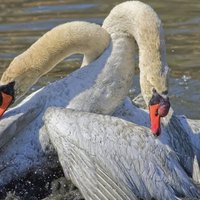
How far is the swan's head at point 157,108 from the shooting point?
6.77 metres

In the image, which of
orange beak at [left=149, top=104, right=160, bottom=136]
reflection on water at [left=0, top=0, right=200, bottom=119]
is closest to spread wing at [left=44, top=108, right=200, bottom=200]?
orange beak at [left=149, top=104, right=160, bottom=136]

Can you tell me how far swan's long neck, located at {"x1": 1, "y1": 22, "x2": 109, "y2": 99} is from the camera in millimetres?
7445

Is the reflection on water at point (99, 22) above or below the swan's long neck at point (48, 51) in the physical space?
below

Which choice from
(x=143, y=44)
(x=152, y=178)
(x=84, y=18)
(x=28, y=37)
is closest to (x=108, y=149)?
(x=152, y=178)

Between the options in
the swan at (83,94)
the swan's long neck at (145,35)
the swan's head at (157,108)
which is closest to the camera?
the swan's head at (157,108)

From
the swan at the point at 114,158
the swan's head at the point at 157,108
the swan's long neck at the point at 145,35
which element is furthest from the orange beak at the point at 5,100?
the swan's head at the point at 157,108

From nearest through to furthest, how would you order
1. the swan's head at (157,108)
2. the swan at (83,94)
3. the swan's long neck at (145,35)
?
the swan's head at (157,108), the swan's long neck at (145,35), the swan at (83,94)

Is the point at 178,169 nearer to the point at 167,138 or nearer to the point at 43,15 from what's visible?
the point at 167,138

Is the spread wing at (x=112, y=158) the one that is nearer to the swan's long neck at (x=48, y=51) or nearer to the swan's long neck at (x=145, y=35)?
the swan's long neck at (x=145, y=35)

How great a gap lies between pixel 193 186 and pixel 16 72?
59.7 inches

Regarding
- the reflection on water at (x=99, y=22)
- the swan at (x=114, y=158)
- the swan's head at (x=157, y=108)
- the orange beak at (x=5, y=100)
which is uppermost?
the swan's head at (x=157, y=108)

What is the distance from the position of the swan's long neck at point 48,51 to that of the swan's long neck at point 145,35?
19 cm

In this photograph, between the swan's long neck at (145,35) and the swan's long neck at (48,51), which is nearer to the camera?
the swan's long neck at (145,35)

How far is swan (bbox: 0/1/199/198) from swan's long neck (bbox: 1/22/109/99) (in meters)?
0.07
